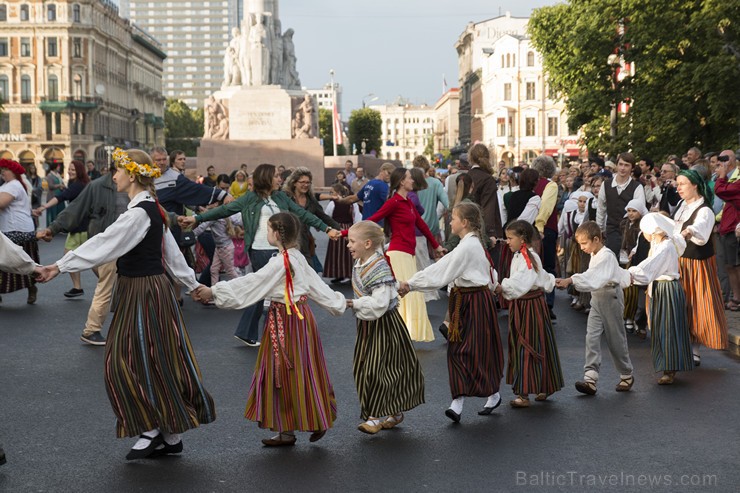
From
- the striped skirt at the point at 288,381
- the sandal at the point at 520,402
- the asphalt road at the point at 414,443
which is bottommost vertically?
the asphalt road at the point at 414,443

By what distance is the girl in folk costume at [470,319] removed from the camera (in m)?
7.98

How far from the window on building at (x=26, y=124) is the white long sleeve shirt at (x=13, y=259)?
109033mm

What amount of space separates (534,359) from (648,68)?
23.0m

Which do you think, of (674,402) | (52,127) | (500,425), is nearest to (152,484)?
(500,425)

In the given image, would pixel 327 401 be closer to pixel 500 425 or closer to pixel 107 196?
pixel 500 425

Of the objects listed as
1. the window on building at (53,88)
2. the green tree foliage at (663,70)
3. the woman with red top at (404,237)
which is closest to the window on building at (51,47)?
the window on building at (53,88)

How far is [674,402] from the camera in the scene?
8.69 meters

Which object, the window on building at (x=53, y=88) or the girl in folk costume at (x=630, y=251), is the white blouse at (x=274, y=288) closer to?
the girl in folk costume at (x=630, y=251)

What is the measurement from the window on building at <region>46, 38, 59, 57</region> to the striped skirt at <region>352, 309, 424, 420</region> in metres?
110

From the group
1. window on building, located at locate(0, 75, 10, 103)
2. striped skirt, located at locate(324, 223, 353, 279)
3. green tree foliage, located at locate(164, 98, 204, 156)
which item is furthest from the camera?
green tree foliage, located at locate(164, 98, 204, 156)

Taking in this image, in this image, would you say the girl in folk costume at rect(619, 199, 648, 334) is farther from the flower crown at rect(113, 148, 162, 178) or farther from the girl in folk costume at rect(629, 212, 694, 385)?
the flower crown at rect(113, 148, 162, 178)

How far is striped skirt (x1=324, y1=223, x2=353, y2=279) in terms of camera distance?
58.2ft

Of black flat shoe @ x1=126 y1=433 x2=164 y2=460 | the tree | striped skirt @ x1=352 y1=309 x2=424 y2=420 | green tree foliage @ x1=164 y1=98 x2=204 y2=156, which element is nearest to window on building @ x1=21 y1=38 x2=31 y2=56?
green tree foliage @ x1=164 y1=98 x2=204 y2=156

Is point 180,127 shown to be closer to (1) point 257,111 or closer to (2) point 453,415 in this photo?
(1) point 257,111
